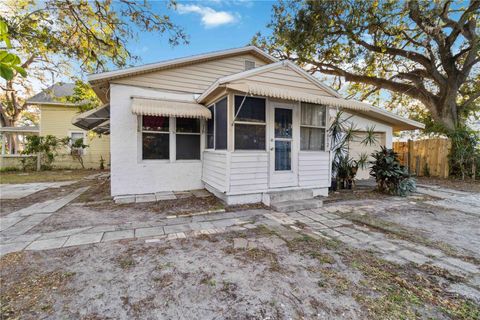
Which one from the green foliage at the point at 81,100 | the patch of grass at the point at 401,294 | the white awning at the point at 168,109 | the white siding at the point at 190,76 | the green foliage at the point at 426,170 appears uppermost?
the green foliage at the point at 81,100

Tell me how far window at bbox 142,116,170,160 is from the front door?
328cm

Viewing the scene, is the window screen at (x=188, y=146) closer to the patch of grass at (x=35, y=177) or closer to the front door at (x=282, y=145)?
the front door at (x=282, y=145)

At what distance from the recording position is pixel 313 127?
20.0ft

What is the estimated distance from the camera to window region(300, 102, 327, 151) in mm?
5984

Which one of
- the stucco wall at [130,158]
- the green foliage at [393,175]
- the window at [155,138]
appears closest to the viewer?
the stucco wall at [130,158]

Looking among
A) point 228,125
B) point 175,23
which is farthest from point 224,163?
point 175,23

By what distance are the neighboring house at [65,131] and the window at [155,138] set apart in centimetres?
991

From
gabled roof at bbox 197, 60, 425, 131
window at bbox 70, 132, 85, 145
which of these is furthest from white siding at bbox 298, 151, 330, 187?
window at bbox 70, 132, 85, 145

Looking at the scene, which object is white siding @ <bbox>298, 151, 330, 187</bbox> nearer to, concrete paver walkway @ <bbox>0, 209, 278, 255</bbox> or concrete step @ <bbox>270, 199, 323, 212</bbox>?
concrete step @ <bbox>270, 199, 323, 212</bbox>

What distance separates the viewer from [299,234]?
146 inches

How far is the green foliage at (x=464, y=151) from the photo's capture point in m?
9.59

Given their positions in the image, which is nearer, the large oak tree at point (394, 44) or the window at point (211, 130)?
the window at point (211, 130)

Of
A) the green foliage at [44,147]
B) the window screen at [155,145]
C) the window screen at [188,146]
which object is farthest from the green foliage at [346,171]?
the green foliage at [44,147]

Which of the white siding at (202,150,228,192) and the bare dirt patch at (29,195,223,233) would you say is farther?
the white siding at (202,150,228,192)
